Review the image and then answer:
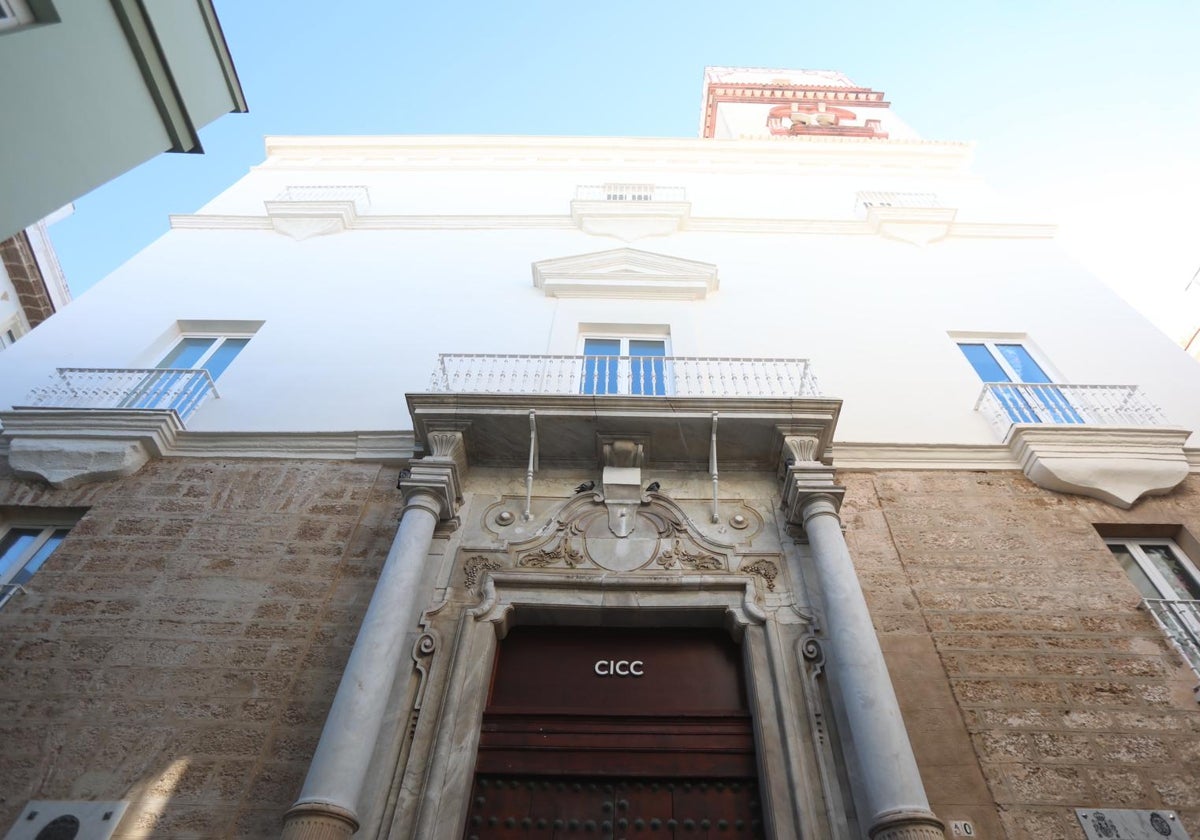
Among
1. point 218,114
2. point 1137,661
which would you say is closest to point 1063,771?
point 1137,661

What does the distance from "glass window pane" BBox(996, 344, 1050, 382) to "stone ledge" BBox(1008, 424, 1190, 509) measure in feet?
5.56

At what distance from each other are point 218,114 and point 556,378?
4752mm

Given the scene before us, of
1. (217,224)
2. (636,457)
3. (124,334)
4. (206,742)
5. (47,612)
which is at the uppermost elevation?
(217,224)

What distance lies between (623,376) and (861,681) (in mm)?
4106

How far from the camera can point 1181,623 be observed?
5.11 m

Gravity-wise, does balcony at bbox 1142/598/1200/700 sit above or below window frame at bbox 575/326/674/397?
below

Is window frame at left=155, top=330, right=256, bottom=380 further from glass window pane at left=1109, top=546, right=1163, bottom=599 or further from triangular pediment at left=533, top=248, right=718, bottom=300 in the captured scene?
glass window pane at left=1109, top=546, right=1163, bottom=599

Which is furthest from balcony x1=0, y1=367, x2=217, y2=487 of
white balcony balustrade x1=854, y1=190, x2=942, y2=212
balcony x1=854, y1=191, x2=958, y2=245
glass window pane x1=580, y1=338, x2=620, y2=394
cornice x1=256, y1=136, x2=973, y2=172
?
white balcony balustrade x1=854, y1=190, x2=942, y2=212

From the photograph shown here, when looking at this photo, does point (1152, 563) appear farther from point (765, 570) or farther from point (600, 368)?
point (600, 368)

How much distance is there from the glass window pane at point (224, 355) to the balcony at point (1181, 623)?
31.4 ft

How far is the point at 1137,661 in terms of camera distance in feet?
15.8

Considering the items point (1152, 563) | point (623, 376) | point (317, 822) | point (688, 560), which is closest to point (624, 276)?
point (623, 376)

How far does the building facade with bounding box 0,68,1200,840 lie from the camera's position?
423 cm

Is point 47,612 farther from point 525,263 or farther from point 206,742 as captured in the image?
point 525,263
